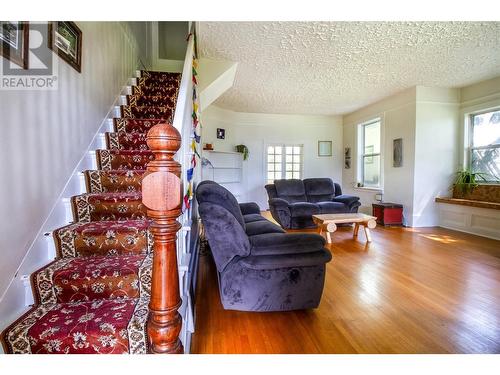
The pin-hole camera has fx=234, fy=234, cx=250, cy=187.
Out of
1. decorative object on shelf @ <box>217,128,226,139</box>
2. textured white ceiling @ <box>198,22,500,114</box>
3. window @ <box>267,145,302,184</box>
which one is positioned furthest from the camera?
window @ <box>267,145,302,184</box>

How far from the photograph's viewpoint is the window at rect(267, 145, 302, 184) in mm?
6891

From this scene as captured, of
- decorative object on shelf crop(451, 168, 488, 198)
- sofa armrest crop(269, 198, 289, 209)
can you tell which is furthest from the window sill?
sofa armrest crop(269, 198, 289, 209)

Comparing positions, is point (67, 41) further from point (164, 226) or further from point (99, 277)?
point (164, 226)

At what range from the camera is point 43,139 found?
1.55 meters

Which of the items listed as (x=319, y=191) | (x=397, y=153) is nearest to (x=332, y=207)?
(x=319, y=191)

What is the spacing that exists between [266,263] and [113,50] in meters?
3.07

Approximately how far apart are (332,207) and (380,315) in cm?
312

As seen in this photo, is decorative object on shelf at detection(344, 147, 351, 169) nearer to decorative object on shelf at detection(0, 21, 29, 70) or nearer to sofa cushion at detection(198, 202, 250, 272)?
sofa cushion at detection(198, 202, 250, 272)

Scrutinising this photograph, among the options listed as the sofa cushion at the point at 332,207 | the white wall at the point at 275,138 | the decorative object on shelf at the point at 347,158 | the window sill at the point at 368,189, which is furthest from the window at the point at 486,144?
the white wall at the point at 275,138

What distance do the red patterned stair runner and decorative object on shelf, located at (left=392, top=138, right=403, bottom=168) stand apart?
4.83 metres

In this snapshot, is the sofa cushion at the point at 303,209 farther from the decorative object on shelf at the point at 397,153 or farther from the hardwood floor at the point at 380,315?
the decorative object on shelf at the point at 397,153

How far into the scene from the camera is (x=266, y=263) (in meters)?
1.65
